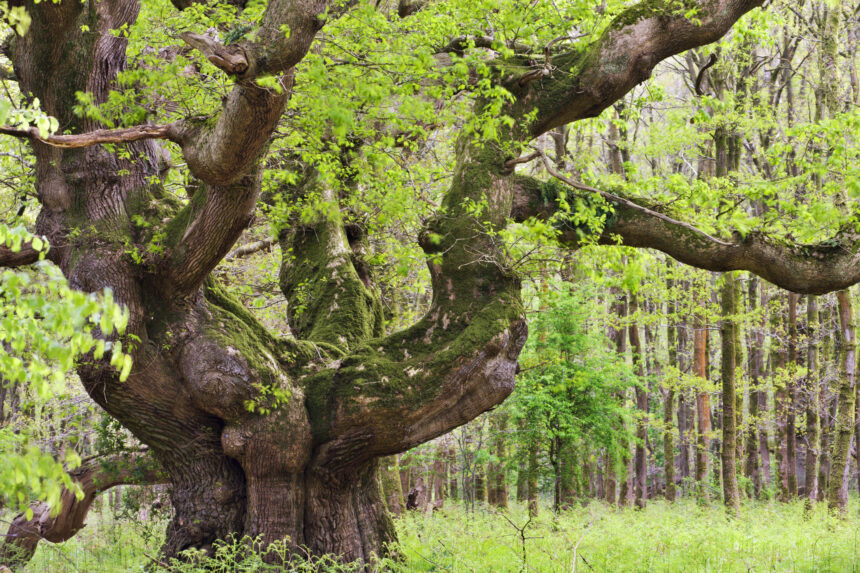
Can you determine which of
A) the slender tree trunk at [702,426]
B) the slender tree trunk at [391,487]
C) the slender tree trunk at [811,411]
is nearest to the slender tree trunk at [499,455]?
the slender tree trunk at [391,487]

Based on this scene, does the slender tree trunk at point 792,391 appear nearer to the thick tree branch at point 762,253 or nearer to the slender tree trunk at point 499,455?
the slender tree trunk at point 499,455

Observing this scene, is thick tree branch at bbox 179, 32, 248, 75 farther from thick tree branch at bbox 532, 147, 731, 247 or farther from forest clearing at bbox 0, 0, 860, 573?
thick tree branch at bbox 532, 147, 731, 247

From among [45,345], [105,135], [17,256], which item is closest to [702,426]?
[17,256]

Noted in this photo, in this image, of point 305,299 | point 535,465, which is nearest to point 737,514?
point 535,465

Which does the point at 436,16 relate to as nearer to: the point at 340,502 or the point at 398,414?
the point at 398,414

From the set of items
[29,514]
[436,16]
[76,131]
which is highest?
[436,16]

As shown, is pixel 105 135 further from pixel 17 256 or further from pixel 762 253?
pixel 762 253

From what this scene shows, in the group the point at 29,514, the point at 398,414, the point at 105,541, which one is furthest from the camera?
the point at 105,541

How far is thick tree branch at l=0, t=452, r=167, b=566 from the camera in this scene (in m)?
8.01

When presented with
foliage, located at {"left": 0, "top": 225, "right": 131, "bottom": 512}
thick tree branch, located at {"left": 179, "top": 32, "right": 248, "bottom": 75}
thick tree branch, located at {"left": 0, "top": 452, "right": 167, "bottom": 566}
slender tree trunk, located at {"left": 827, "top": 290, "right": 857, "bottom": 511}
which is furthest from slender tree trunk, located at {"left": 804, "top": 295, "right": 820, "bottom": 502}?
foliage, located at {"left": 0, "top": 225, "right": 131, "bottom": 512}

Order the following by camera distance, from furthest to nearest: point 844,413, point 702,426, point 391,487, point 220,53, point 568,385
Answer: point 702,426 < point 568,385 < point 391,487 < point 844,413 < point 220,53

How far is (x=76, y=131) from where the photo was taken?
22.9 feet

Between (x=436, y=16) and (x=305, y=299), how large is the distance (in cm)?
407

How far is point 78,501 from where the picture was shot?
800cm
